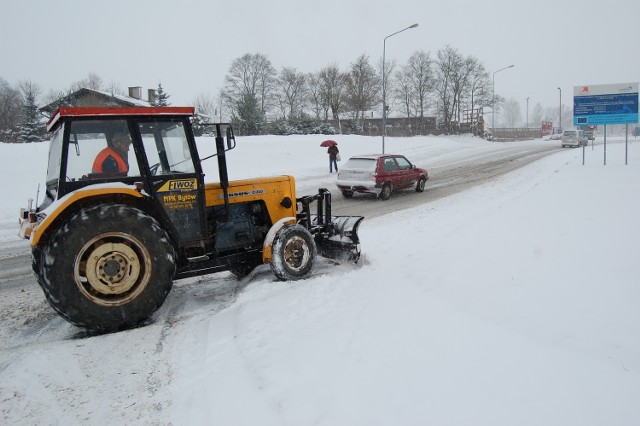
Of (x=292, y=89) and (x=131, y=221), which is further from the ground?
(x=292, y=89)

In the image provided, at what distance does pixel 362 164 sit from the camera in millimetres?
16031

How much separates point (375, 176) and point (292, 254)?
964cm

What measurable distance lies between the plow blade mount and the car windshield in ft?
28.3

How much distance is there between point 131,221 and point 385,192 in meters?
11.9

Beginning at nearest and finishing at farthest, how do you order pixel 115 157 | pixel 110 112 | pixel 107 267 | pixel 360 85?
pixel 107 267 < pixel 110 112 < pixel 115 157 < pixel 360 85

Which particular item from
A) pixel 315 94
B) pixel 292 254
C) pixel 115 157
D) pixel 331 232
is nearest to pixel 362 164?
pixel 331 232

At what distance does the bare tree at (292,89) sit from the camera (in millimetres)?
66562

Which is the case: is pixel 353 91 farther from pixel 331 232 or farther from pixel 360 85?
pixel 331 232

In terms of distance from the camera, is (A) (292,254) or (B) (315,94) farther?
(B) (315,94)

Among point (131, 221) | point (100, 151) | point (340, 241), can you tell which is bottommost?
point (340, 241)

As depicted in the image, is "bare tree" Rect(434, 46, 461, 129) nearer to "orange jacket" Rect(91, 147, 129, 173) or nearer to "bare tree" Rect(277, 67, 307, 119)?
"bare tree" Rect(277, 67, 307, 119)

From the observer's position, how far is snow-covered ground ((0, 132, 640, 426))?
3.15 m

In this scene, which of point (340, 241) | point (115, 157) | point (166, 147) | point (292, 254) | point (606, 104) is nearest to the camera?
point (115, 157)

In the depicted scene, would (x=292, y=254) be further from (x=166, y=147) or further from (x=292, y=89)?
(x=292, y=89)
